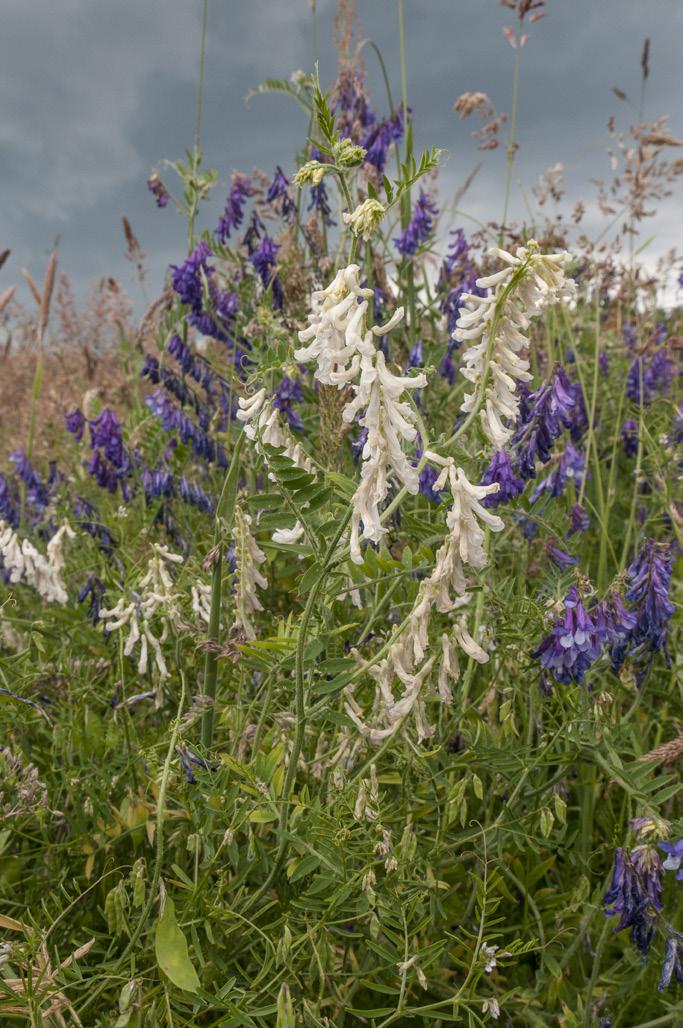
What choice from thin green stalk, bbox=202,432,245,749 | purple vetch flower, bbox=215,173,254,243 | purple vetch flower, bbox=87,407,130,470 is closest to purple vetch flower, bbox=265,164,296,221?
purple vetch flower, bbox=215,173,254,243

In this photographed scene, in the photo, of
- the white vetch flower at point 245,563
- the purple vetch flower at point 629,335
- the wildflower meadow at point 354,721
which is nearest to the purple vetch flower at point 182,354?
the wildflower meadow at point 354,721

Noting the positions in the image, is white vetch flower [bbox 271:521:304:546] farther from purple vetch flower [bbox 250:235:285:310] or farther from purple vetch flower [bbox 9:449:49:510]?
purple vetch flower [bbox 9:449:49:510]

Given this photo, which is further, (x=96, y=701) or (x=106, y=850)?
(x=96, y=701)

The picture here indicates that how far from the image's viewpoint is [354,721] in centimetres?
132

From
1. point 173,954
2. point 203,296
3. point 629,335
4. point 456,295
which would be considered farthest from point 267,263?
point 629,335

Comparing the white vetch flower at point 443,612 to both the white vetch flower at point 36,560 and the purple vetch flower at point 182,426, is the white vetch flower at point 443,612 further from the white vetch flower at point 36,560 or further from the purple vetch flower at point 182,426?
the purple vetch flower at point 182,426

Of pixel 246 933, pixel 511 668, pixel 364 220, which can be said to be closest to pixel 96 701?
pixel 246 933

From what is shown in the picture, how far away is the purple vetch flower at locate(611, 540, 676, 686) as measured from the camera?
1548mm

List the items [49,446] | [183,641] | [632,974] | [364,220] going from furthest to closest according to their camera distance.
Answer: [49,446] < [183,641] < [632,974] < [364,220]

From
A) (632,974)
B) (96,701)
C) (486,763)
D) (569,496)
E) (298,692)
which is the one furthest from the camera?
(569,496)

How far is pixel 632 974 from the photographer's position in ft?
5.72

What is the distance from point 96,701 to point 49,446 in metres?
3.19

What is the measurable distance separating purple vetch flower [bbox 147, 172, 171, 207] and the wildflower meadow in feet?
1.45

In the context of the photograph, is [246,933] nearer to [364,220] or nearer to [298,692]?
[298,692]
